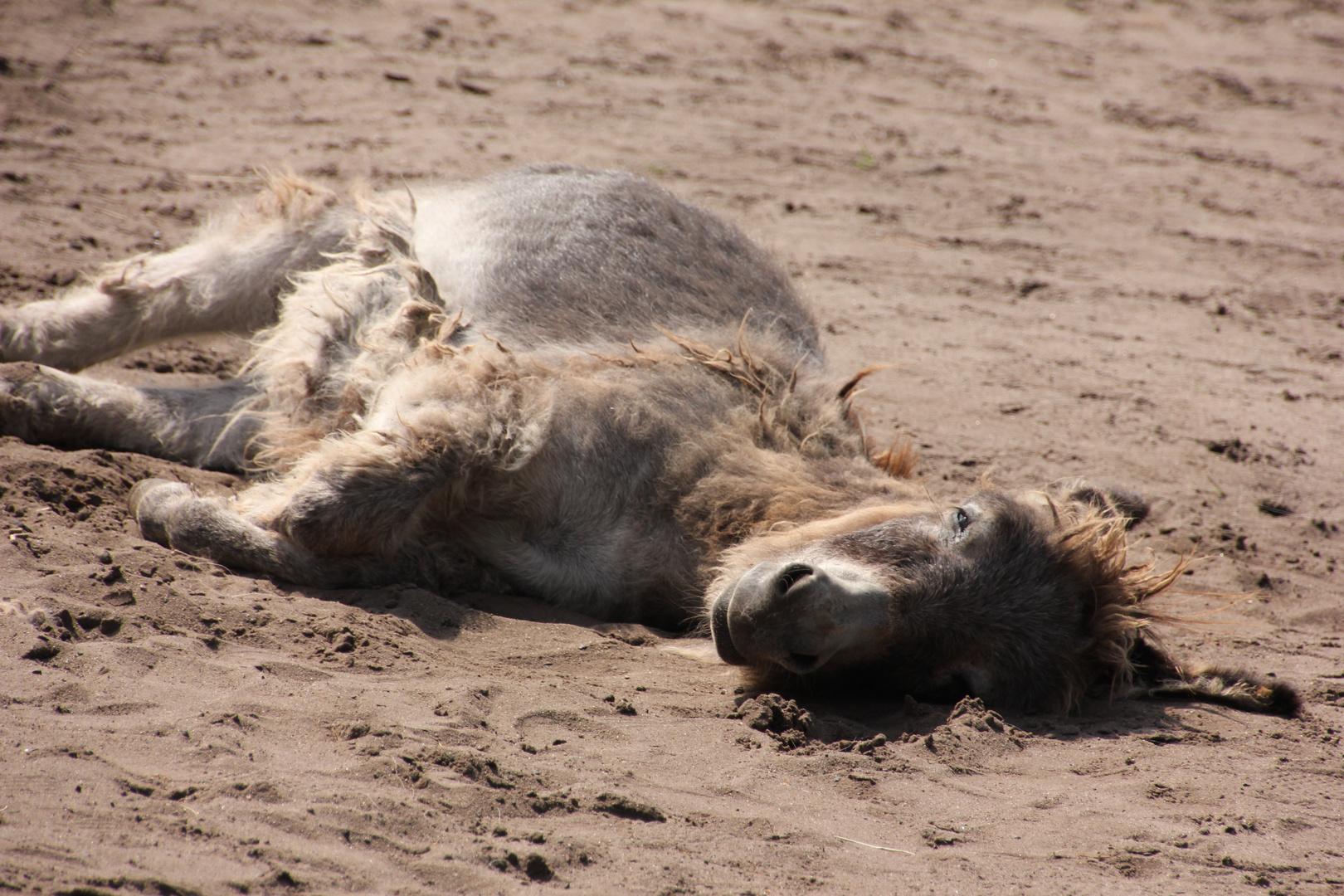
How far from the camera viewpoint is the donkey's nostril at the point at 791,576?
2836mm

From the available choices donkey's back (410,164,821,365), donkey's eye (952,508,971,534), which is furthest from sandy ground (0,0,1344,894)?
donkey's back (410,164,821,365)

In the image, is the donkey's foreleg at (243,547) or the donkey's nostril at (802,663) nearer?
the donkey's nostril at (802,663)

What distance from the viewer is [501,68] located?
905 centimetres

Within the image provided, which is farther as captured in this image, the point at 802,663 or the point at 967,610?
the point at 967,610

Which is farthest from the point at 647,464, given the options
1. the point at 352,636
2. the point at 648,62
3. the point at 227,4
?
the point at 227,4

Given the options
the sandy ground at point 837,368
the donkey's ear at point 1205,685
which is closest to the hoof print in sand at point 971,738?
the sandy ground at point 837,368

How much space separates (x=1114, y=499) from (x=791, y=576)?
1665mm

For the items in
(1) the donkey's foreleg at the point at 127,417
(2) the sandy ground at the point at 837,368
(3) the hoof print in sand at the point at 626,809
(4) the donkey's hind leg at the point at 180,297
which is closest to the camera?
(2) the sandy ground at the point at 837,368

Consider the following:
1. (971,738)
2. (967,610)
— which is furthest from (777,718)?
(967,610)

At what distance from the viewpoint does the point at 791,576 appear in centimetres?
286

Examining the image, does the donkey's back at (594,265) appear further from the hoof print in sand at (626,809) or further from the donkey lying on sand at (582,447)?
the hoof print in sand at (626,809)

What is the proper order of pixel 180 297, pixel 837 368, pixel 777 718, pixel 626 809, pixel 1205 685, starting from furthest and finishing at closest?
pixel 837 368 → pixel 180 297 → pixel 1205 685 → pixel 777 718 → pixel 626 809

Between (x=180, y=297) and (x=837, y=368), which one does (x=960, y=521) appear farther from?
(x=180, y=297)

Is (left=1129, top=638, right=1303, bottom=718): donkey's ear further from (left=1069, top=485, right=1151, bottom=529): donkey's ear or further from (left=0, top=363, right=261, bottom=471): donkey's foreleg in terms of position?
(left=0, top=363, right=261, bottom=471): donkey's foreleg
